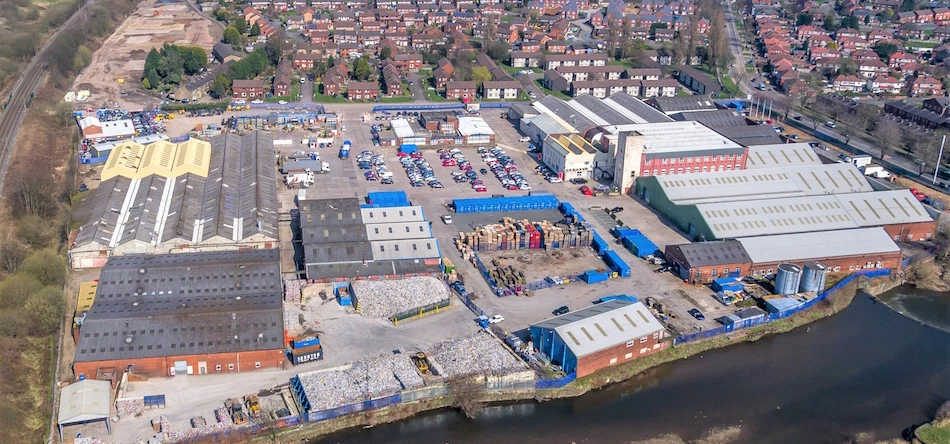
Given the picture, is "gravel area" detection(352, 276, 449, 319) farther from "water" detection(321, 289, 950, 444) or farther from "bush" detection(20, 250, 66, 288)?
"bush" detection(20, 250, 66, 288)

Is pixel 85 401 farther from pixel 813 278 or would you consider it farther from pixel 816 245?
pixel 816 245

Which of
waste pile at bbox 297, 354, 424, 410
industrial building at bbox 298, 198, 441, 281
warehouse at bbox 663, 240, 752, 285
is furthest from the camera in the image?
warehouse at bbox 663, 240, 752, 285

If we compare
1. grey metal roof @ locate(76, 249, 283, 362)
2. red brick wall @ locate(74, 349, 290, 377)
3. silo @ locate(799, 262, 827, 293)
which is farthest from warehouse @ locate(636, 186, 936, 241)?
red brick wall @ locate(74, 349, 290, 377)

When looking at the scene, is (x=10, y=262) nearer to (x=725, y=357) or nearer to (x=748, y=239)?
(x=725, y=357)

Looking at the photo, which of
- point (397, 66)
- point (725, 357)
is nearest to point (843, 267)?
point (725, 357)

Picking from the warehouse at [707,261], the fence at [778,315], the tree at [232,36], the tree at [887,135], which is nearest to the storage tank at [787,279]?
the fence at [778,315]

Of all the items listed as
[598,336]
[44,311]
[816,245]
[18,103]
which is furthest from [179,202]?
[18,103]
